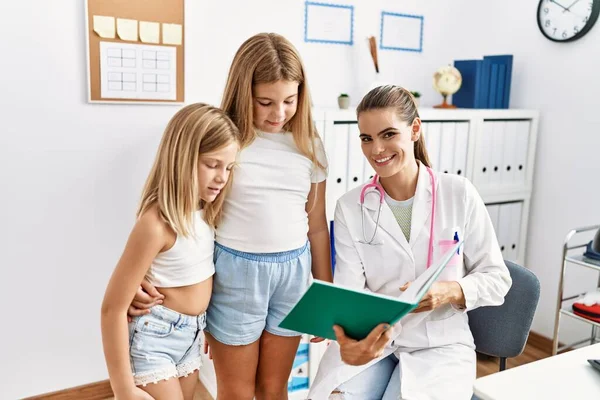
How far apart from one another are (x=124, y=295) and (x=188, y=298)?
19 cm

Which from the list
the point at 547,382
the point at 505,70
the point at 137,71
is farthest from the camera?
the point at 505,70

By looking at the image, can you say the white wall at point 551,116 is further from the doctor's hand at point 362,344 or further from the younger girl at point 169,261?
the younger girl at point 169,261

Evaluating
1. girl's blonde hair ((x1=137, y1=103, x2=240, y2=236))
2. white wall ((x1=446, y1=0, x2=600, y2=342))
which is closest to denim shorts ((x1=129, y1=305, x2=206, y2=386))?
girl's blonde hair ((x1=137, y1=103, x2=240, y2=236))

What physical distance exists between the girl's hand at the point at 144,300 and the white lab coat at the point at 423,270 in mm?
505

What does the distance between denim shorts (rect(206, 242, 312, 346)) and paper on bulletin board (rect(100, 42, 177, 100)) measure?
41.2 inches

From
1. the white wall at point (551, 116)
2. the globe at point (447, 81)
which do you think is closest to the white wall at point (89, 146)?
the white wall at point (551, 116)

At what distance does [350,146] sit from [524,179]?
1.17 meters

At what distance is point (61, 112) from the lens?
2273mm

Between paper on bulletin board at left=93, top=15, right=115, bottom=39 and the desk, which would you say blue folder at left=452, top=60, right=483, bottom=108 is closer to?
Result: paper on bulletin board at left=93, top=15, right=115, bottom=39

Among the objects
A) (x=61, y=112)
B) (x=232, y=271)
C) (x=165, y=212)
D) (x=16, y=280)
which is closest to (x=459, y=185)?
(x=232, y=271)

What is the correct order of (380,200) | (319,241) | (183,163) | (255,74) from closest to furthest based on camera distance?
1. (183,163)
2. (255,74)
3. (380,200)
4. (319,241)

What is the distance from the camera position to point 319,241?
5.97ft

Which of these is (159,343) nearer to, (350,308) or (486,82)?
(350,308)

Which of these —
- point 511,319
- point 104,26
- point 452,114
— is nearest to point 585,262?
point 452,114
